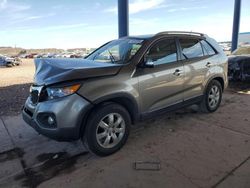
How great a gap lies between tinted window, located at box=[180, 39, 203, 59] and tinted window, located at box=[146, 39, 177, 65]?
0.90 feet

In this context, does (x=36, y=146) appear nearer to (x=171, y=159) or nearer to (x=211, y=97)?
(x=171, y=159)

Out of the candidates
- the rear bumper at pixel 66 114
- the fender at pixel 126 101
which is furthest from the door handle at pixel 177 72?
the rear bumper at pixel 66 114

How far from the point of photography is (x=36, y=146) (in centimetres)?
396

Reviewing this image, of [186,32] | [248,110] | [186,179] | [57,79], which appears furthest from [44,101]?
[248,110]

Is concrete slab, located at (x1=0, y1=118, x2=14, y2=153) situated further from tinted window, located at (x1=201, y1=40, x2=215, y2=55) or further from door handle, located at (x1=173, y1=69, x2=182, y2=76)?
tinted window, located at (x1=201, y1=40, x2=215, y2=55)

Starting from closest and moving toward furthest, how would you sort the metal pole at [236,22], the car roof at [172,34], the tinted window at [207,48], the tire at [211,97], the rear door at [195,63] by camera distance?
the car roof at [172,34] → the rear door at [195,63] → the tinted window at [207,48] → the tire at [211,97] → the metal pole at [236,22]

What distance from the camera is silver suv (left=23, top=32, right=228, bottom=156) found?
10.3 feet

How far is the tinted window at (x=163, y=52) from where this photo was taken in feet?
13.0

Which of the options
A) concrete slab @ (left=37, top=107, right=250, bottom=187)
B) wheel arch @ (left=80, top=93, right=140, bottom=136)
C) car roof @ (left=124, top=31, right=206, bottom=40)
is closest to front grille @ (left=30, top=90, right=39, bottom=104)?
wheel arch @ (left=80, top=93, right=140, bottom=136)

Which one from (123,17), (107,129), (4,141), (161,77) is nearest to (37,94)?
(107,129)

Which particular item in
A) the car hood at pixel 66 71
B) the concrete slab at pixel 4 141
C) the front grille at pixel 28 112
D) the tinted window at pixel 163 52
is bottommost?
the concrete slab at pixel 4 141

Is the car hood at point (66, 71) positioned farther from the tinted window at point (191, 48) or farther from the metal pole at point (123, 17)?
the metal pole at point (123, 17)

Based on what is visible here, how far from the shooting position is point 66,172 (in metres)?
3.17

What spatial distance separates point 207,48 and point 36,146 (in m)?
3.85
